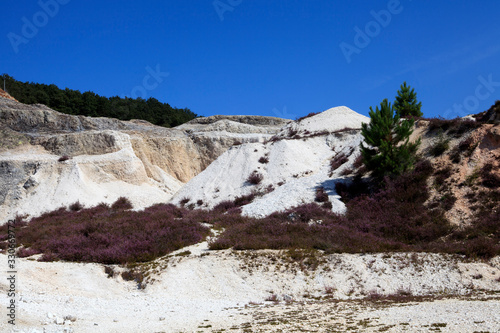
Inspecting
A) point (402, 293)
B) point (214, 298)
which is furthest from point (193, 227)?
point (402, 293)

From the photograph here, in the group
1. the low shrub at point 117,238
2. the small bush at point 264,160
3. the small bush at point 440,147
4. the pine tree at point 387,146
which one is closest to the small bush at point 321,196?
the pine tree at point 387,146

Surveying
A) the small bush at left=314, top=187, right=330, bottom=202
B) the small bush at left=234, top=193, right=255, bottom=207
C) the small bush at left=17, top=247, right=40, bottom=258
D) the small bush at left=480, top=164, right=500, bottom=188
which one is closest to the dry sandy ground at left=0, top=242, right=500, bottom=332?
the small bush at left=17, top=247, right=40, bottom=258

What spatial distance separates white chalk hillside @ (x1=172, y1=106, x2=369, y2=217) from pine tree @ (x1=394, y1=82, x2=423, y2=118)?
18.1 feet

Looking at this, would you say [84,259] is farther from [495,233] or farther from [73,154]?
[73,154]

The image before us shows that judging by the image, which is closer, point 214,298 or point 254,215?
point 214,298

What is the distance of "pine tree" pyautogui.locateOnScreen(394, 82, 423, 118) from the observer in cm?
4091

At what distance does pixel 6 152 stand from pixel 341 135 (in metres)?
37.1

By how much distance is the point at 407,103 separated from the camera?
40.7 meters

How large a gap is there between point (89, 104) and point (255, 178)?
51440mm

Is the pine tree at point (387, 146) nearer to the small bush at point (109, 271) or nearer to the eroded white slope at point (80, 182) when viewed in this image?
the small bush at point (109, 271)

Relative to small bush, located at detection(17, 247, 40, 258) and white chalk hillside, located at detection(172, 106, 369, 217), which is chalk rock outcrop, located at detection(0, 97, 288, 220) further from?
small bush, located at detection(17, 247, 40, 258)

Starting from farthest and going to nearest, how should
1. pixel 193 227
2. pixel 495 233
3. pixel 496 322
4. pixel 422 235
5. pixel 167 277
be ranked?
pixel 193 227
pixel 422 235
pixel 495 233
pixel 167 277
pixel 496 322

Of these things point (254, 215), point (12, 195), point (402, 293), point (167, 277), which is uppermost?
point (12, 195)

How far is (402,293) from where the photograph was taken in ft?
47.8
